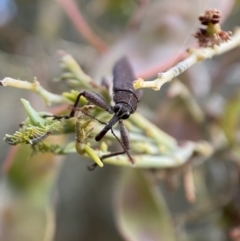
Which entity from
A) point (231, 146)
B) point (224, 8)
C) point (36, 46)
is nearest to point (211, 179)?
point (231, 146)

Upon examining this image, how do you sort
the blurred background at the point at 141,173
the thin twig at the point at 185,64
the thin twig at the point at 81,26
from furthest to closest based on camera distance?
the thin twig at the point at 81,26, the blurred background at the point at 141,173, the thin twig at the point at 185,64

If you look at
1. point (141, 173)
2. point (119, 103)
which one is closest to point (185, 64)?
point (119, 103)

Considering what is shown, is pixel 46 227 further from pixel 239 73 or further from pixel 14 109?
pixel 239 73

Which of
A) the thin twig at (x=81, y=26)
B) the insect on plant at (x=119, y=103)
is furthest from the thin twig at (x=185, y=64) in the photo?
the thin twig at (x=81, y=26)

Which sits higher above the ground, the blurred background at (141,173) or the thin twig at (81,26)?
the thin twig at (81,26)

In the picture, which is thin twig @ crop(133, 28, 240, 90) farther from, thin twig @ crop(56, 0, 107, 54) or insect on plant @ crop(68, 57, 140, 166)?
thin twig @ crop(56, 0, 107, 54)

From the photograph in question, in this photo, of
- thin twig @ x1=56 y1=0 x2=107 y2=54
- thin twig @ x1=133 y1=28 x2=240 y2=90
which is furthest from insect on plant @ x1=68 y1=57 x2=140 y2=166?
thin twig @ x1=56 y1=0 x2=107 y2=54

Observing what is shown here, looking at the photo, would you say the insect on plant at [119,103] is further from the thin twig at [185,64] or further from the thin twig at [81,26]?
the thin twig at [81,26]

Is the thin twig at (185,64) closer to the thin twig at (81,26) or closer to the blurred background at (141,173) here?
the blurred background at (141,173)

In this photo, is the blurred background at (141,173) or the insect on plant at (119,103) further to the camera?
the blurred background at (141,173)

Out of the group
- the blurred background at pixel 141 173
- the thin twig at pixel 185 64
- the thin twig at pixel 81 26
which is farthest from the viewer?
the thin twig at pixel 81 26

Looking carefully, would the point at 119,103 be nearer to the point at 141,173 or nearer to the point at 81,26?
the point at 141,173
